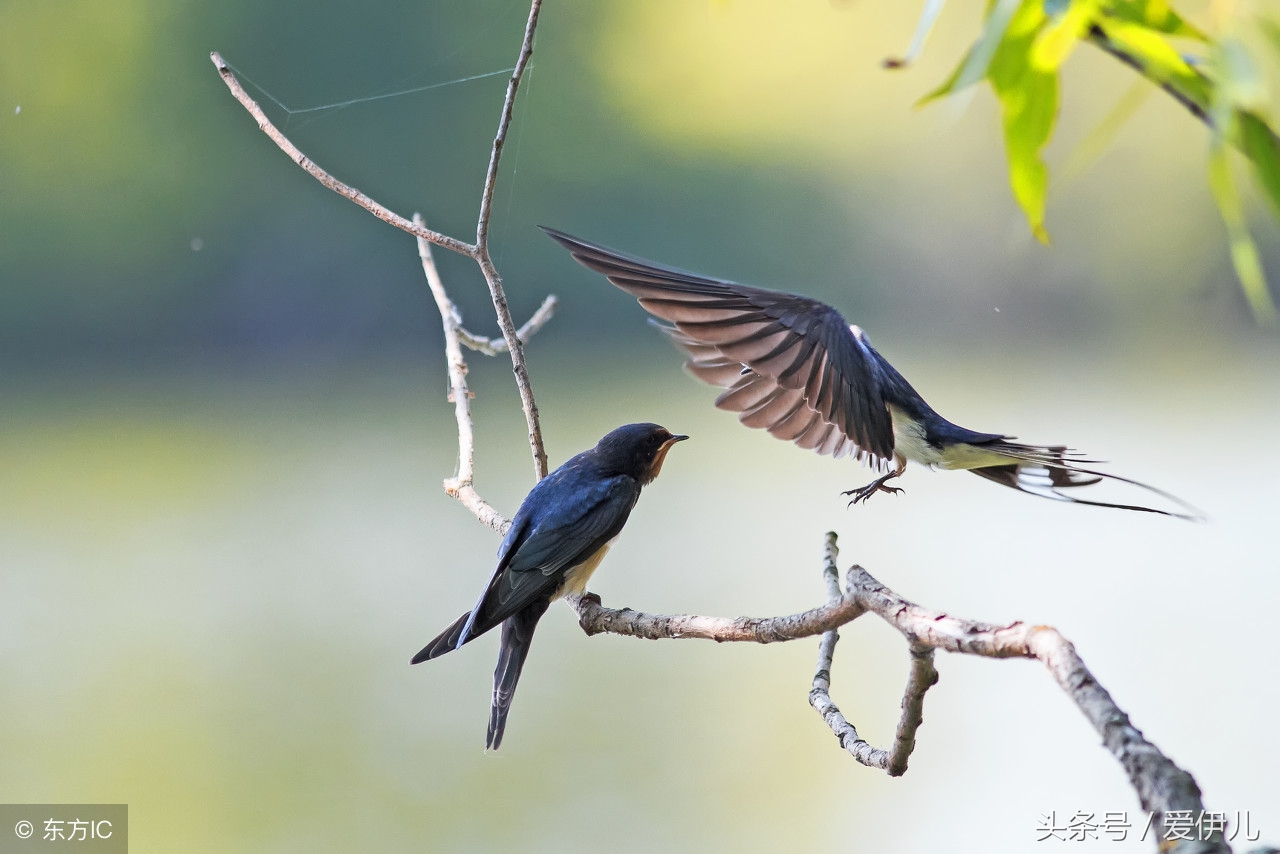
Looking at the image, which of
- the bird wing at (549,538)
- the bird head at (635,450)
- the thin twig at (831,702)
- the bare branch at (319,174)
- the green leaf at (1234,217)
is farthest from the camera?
the bird head at (635,450)

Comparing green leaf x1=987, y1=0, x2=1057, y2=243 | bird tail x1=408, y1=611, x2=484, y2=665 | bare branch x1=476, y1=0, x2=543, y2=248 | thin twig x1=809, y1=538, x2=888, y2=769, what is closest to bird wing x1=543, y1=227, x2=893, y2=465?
bare branch x1=476, y1=0, x2=543, y2=248

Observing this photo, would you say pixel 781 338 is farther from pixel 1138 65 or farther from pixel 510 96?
pixel 1138 65

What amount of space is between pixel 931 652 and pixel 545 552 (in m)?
0.76

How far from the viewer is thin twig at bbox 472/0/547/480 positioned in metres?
1.07

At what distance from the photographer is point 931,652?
674 mm

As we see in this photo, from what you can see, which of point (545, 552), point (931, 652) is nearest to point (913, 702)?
point (931, 652)

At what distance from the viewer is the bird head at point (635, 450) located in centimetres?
156

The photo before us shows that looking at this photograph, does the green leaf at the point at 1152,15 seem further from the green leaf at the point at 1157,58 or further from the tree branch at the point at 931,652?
the tree branch at the point at 931,652

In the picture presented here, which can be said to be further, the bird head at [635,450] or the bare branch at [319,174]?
the bird head at [635,450]

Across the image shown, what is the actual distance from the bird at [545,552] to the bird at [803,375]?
0.24 m

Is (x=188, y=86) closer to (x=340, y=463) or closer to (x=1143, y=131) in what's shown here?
(x=340, y=463)

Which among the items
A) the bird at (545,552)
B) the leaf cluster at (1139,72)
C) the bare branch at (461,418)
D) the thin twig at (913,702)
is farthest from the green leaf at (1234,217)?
the bare branch at (461,418)

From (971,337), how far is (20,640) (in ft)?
14.3

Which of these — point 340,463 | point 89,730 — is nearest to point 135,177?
point 340,463
